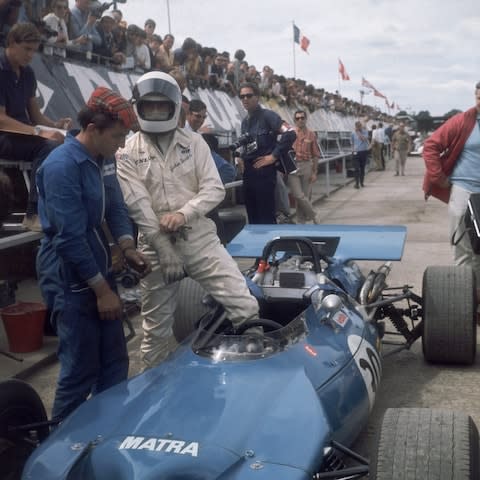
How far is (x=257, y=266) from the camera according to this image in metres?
4.52

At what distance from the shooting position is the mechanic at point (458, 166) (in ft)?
18.2

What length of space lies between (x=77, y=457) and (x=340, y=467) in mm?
1039

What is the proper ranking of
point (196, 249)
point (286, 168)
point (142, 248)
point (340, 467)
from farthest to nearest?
1. point (286, 168)
2. point (142, 248)
3. point (196, 249)
4. point (340, 467)

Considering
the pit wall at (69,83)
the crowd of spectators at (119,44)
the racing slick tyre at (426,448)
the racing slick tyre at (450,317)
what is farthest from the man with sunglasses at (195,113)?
the racing slick tyre at (426,448)

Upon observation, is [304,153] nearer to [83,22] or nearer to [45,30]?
[83,22]

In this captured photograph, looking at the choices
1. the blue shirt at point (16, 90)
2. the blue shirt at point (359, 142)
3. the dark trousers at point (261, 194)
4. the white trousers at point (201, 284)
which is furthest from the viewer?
the blue shirt at point (359, 142)

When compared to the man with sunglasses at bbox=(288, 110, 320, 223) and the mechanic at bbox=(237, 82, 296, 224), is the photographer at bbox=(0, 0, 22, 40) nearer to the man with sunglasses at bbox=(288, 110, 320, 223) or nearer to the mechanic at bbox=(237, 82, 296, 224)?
the mechanic at bbox=(237, 82, 296, 224)

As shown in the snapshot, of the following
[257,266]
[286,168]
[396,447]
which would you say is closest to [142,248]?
[257,266]

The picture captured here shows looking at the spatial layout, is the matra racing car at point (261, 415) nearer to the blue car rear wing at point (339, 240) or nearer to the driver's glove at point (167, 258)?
the driver's glove at point (167, 258)

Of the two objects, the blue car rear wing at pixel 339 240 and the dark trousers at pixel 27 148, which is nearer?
the blue car rear wing at pixel 339 240

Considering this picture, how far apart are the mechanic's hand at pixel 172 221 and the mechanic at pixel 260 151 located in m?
3.65

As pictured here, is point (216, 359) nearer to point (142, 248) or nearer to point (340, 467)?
point (340, 467)

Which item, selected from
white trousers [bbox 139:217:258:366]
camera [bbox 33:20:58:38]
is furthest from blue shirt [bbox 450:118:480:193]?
camera [bbox 33:20:58:38]

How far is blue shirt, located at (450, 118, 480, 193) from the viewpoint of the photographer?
5543 millimetres
